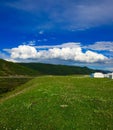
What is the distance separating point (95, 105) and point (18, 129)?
12108mm

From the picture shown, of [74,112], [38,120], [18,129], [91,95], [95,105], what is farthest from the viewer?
[91,95]

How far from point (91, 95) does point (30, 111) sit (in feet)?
40.7

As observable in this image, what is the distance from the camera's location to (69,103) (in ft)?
115

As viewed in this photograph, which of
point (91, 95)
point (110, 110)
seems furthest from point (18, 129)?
point (91, 95)

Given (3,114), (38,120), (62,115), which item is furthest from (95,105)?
(3,114)

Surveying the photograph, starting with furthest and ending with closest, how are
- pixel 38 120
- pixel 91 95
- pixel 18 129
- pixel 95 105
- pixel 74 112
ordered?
pixel 91 95 → pixel 95 105 → pixel 74 112 → pixel 38 120 → pixel 18 129

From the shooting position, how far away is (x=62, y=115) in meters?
30.2

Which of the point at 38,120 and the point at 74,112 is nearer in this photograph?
the point at 38,120

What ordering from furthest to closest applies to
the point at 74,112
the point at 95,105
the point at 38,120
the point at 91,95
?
the point at 91,95 < the point at 95,105 < the point at 74,112 < the point at 38,120

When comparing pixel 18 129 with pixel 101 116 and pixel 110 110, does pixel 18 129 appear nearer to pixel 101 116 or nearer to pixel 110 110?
pixel 101 116

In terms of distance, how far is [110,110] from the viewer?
32.8 m

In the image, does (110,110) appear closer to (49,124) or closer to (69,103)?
(69,103)

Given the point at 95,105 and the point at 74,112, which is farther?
the point at 95,105

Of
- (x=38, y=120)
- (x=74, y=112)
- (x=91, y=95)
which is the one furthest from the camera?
(x=91, y=95)
